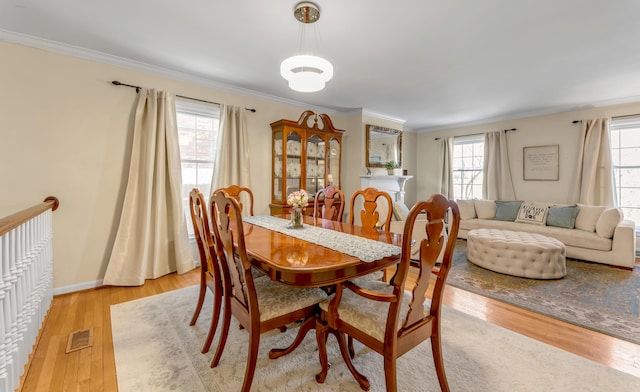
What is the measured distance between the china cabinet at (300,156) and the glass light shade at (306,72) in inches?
73.5

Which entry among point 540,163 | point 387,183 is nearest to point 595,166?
point 540,163

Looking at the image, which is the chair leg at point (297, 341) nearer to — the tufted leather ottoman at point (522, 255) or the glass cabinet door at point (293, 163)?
the glass cabinet door at point (293, 163)

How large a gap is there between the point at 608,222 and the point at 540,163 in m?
1.68

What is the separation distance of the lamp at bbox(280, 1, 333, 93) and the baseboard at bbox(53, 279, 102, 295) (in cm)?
292

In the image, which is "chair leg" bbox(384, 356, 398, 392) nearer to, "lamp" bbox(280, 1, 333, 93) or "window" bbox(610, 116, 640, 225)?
"lamp" bbox(280, 1, 333, 93)

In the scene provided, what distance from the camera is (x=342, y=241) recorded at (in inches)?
70.1

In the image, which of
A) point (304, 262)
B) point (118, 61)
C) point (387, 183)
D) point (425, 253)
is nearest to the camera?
point (425, 253)

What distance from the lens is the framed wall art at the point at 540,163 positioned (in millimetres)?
4973

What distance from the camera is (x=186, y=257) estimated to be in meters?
3.41

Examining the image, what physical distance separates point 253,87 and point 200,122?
33.9 inches

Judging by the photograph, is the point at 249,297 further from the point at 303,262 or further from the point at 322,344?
the point at 322,344

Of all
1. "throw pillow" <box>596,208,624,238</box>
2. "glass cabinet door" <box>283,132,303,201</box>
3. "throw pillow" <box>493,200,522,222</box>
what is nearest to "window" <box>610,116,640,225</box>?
"throw pillow" <box>596,208,624,238</box>

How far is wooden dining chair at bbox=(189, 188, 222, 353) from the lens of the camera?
180 cm

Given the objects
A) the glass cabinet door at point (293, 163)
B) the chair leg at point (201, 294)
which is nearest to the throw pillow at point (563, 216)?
the glass cabinet door at point (293, 163)
